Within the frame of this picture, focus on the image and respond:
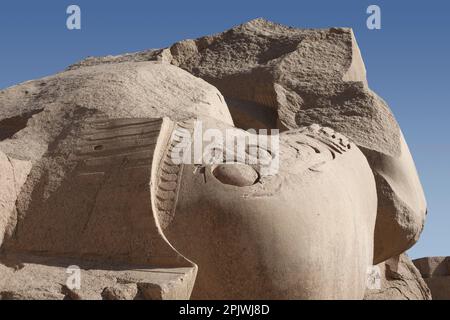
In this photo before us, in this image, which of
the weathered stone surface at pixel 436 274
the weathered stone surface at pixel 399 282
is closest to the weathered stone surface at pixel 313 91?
the weathered stone surface at pixel 399 282

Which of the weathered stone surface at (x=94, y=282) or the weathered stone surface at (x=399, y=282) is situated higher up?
the weathered stone surface at (x=94, y=282)

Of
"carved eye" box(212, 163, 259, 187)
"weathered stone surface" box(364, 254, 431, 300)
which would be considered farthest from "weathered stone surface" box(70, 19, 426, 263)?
"carved eye" box(212, 163, 259, 187)

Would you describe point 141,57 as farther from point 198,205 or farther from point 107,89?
point 198,205

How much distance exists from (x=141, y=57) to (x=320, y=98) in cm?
141

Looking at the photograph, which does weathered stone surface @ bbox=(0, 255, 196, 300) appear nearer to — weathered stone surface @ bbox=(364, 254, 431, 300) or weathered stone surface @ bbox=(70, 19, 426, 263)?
weathered stone surface @ bbox=(70, 19, 426, 263)

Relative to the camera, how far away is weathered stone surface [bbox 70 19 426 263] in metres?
5.02

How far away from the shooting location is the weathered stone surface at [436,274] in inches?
355

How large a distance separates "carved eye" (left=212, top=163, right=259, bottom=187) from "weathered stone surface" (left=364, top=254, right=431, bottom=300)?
7.69ft

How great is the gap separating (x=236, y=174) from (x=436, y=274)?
21.6 ft

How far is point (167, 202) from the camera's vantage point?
3.62 m

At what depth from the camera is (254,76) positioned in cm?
587

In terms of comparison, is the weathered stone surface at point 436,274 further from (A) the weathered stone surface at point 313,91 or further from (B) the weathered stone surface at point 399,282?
(A) the weathered stone surface at point 313,91

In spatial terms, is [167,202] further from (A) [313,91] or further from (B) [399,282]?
(B) [399,282]

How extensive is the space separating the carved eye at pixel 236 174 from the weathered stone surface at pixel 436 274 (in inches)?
233
